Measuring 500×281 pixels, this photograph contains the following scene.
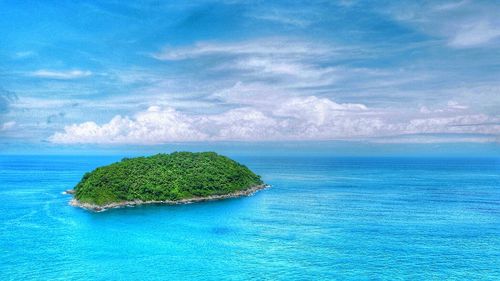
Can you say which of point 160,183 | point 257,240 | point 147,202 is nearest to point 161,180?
point 160,183

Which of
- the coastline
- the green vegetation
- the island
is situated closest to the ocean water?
the coastline

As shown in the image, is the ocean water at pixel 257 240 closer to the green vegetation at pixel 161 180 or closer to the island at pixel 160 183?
the island at pixel 160 183

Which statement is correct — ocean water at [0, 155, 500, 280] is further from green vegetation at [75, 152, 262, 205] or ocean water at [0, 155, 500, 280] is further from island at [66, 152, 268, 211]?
green vegetation at [75, 152, 262, 205]

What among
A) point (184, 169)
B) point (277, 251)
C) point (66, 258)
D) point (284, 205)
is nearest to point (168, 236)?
point (66, 258)

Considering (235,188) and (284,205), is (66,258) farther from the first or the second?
(235,188)

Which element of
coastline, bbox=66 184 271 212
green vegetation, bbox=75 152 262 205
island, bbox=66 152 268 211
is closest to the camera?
coastline, bbox=66 184 271 212

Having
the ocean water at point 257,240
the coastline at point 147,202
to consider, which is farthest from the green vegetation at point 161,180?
the ocean water at point 257,240
